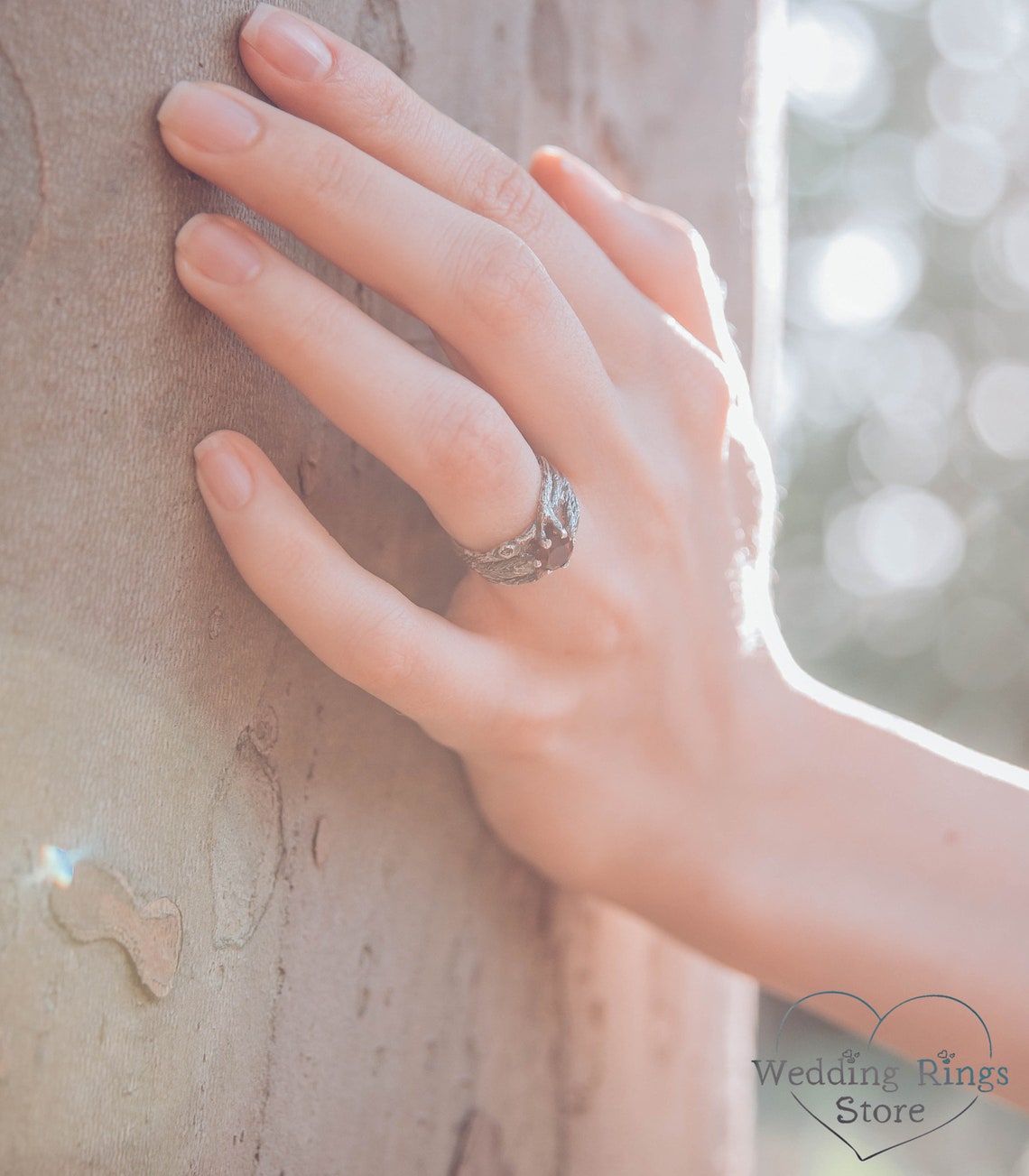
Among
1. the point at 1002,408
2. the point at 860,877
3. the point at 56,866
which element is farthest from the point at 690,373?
the point at 1002,408

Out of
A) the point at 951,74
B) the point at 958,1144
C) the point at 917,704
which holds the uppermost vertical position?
the point at 951,74

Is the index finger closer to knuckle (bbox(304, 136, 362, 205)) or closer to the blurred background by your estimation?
knuckle (bbox(304, 136, 362, 205))

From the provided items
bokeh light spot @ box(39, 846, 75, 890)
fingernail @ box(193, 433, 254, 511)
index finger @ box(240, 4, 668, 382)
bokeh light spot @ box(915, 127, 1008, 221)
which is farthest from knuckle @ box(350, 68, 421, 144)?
bokeh light spot @ box(915, 127, 1008, 221)

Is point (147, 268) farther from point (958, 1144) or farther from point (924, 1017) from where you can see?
point (958, 1144)

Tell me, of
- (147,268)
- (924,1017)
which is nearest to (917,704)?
(924,1017)

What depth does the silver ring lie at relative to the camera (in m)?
0.58

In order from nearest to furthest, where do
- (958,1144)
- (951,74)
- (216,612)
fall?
(216,612)
(958,1144)
(951,74)

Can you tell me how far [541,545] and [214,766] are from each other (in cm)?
23

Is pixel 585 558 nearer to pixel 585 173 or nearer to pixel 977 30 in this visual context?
pixel 585 173

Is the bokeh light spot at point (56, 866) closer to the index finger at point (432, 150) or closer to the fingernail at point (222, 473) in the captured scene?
the fingernail at point (222, 473)

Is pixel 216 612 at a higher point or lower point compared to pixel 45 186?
lower

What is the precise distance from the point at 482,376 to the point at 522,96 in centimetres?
34

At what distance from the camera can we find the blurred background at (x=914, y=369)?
8.44m

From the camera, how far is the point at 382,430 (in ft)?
1.77
